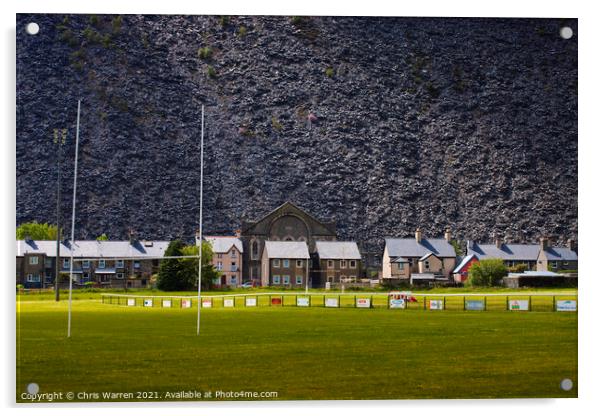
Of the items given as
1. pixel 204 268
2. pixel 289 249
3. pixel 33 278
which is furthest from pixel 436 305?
pixel 33 278

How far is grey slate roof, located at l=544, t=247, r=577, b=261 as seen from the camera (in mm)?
15891

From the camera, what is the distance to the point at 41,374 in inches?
535

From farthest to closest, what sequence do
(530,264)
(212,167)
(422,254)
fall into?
(212,167) → (422,254) → (530,264)

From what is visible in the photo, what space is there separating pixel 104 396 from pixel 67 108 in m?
6.73

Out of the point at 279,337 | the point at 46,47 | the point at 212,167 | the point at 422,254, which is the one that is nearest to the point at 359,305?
the point at 422,254

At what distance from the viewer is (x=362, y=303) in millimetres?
18328

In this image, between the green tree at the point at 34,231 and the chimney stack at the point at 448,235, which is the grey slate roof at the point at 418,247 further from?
the green tree at the point at 34,231

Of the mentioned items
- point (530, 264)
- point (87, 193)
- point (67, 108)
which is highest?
point (67, 108)

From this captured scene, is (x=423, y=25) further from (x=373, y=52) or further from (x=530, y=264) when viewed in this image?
(x=530, y=264)

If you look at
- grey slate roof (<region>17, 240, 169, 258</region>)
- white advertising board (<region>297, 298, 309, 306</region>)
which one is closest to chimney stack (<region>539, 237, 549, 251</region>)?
white advertising board (<region>297, 298, 309, 306</region>)

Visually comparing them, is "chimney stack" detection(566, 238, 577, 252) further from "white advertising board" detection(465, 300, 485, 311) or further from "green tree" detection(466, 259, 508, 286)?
Answer: "white advertising board" detection(465, 300, 485, 311)

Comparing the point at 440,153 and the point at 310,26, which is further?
the point at 440,153

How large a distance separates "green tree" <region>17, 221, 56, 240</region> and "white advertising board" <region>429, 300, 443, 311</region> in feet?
22.0

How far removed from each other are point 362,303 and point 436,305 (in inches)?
55.6
